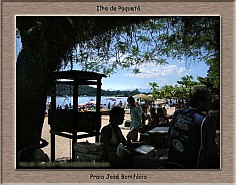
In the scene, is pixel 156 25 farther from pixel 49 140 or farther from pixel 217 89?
pixel 49 140

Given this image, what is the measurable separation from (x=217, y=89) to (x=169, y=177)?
1.15m

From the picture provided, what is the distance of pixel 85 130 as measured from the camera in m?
4.27

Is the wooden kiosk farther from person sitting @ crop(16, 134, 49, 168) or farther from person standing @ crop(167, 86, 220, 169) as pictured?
person standing @ crop(167, 86, 220, 169)

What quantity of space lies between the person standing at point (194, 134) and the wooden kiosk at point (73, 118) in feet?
3.90

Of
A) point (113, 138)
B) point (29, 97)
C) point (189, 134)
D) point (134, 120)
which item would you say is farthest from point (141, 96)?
point (29, 97)

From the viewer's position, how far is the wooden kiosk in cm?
408

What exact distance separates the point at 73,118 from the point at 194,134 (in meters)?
1.73

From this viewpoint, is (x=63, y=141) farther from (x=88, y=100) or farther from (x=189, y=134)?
(x=189, y=134)

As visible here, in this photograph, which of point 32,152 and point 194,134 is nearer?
point 194,134

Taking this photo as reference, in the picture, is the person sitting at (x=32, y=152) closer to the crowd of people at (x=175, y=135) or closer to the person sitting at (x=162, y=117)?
the crowd of people at (x=175, y=135)

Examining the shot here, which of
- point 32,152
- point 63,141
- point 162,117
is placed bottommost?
point 32,152

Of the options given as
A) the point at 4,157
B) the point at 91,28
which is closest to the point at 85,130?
the point at 4,157

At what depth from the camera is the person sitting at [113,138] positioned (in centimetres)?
377

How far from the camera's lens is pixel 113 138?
3.78m
